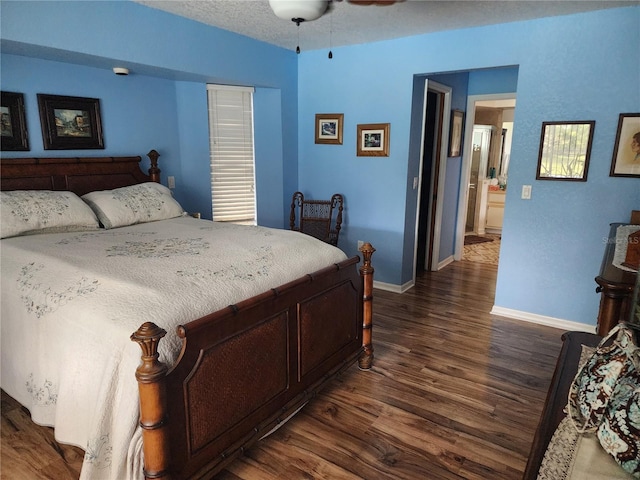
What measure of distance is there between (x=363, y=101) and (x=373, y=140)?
405mm

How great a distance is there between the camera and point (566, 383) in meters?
1.34

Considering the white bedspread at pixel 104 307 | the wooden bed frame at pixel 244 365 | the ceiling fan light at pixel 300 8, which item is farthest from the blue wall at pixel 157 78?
the ceiling fan light at pixel 300 8

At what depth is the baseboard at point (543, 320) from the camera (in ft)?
11.2

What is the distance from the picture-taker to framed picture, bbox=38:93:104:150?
311cm

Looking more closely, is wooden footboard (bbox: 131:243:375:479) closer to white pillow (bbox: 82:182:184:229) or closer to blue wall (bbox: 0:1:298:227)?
white pillow (bbox: 82:182:184:229)

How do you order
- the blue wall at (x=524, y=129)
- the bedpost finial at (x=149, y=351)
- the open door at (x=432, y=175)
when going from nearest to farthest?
1. the bedpost finial at (x=149, y=351)
2. the blue wall at (x=524, y=129)
3. the open door at (x=432, y=175)

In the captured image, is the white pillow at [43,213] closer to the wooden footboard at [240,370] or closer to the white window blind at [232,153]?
the white window blind at [232,153]

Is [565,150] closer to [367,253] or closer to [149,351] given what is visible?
[367,253]

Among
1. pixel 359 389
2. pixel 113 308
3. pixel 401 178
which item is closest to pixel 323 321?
pixel 359 389

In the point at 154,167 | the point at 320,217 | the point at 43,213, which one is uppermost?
the point at 154,167

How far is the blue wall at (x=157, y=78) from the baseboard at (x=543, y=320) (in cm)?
245

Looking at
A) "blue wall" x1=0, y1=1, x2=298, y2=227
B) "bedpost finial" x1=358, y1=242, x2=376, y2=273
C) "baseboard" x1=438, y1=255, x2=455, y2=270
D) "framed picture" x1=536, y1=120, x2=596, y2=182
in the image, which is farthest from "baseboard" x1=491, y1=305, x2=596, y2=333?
"blue wall" x1=0, y1=1, x2=298, y2=227

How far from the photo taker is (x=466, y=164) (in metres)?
5.32

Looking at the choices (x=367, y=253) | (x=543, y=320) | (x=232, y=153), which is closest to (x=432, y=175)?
(x=543, y=320)
